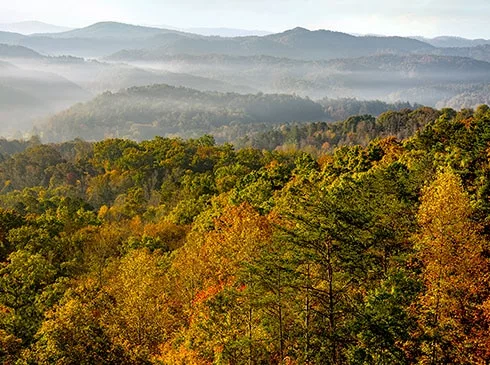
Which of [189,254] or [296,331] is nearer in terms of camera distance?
[296,331]

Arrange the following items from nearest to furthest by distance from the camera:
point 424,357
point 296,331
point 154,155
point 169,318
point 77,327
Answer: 1. point 77,327
2. point 424,357
3. point 296,331
4. point 169,318
5. point 154,155

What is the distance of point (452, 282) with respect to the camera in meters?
23.8

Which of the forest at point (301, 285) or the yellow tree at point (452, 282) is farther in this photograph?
the yellow tree at point (452, 282)

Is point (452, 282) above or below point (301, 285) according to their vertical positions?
below

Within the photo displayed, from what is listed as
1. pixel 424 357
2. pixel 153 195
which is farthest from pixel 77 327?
pixel 153 195

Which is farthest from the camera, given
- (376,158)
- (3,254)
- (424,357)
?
(376,158)

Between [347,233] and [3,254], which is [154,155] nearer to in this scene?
[3,254]

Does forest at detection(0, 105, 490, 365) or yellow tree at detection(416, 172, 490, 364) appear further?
yellow tree at detection(416, 172, 490, 364)

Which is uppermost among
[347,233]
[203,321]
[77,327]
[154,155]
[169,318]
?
[347,233]

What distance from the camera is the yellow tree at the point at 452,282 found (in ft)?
71.5

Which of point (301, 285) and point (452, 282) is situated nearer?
point (301, 285)

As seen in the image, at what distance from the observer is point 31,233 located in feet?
153

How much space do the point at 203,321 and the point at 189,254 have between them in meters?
13.4

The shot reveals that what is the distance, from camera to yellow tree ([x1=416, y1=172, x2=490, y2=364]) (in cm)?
2180
